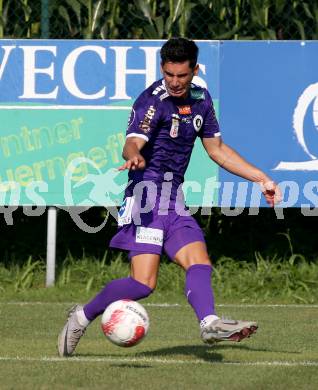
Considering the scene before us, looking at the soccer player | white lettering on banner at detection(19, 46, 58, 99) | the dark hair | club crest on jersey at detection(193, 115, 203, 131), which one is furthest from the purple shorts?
white lettering on banner at detection(19, 46, 58, 99)

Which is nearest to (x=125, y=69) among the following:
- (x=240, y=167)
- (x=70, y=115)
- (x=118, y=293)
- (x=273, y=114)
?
(x=70, y=115)

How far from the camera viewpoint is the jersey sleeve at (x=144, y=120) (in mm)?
7012

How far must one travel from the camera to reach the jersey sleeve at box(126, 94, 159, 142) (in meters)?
7.01

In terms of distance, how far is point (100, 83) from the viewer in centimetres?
1109

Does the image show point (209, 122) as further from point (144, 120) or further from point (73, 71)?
point (73, 71)

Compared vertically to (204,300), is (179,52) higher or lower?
higher

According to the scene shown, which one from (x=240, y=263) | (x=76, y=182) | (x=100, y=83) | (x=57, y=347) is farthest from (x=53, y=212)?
(x=57, y=347)

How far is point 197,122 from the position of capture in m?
7.24

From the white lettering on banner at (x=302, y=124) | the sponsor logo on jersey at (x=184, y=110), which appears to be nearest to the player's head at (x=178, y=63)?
the sponsor logo on jersey at (x=184, y=110)

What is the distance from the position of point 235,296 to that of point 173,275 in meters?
0.69

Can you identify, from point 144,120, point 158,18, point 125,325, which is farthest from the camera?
point 158,18

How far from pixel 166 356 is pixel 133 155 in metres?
1.58

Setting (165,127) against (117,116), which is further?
(117,116)

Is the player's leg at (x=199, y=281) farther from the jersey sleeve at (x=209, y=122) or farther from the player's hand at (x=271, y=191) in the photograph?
the jersey sleeve at (x=209, y=122)
